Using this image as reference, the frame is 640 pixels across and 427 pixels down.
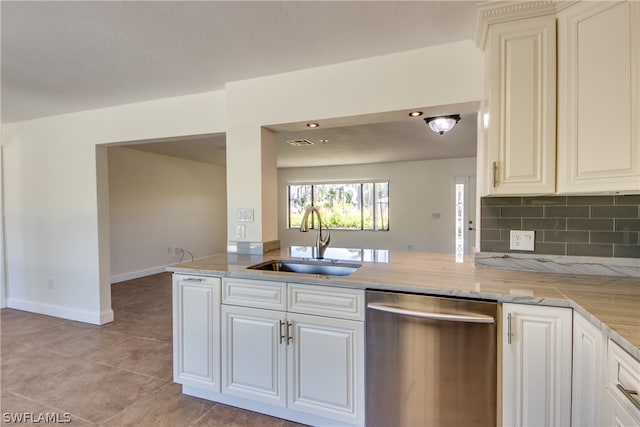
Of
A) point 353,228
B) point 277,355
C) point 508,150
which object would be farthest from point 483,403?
point 353,228

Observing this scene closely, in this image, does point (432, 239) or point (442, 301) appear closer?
point (442, 301)

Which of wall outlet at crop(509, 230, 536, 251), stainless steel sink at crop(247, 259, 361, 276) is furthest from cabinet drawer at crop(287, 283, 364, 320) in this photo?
wall outlet at crop(509, 230, 536, 251)

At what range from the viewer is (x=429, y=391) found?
1529 mm

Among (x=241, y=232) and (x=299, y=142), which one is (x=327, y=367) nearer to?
(x=241, y=232)

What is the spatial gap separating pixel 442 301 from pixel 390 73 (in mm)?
1482

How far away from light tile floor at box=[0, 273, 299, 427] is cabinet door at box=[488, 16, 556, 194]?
6.13 ft

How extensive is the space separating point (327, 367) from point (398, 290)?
592 mm

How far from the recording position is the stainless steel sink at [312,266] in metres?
2.12

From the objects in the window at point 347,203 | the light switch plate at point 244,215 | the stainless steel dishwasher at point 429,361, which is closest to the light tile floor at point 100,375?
the stainless steel dishwasher at point 429,361

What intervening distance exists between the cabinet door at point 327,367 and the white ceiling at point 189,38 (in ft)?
5.28

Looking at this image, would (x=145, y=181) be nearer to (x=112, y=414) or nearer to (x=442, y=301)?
(x=112, y=414)

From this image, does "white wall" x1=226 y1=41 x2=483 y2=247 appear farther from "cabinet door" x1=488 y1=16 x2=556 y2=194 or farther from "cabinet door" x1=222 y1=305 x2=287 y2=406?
"cabinet door" x1=222 y1=305 x2=287 y2=406

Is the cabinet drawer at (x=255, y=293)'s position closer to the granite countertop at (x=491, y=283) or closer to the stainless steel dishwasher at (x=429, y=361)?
the granite countertop at (x=491, y=283)

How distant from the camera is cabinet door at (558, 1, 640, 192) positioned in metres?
1.37
